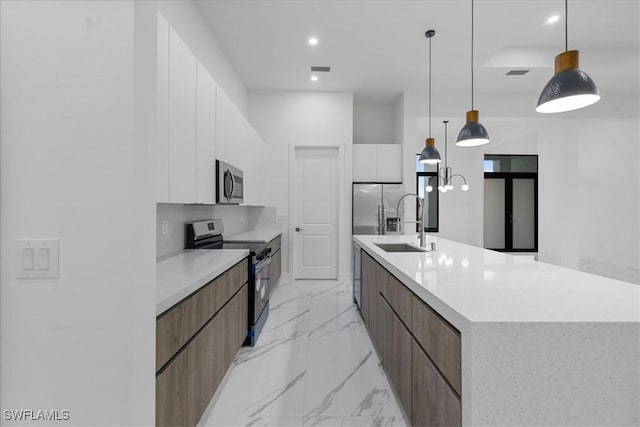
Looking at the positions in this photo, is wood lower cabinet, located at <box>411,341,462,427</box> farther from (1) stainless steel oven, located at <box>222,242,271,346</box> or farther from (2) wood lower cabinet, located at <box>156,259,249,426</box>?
(1) stainless steel oven, located at <box>222,242,271,346</box>

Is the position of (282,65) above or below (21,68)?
above

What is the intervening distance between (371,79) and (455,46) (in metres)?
1.27

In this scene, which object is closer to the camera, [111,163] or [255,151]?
[111,163]

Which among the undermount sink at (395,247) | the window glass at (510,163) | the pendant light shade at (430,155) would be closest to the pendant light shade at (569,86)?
the pendant light shade at (430,155)

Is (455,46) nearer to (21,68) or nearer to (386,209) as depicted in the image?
(386,209)

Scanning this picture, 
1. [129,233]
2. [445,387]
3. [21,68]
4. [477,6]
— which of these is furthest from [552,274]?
[477,6]

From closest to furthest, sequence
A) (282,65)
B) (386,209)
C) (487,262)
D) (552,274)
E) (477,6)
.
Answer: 1. (552,274)
2. (487,262)
3. (477,6)
4. (282,65)
5. (386,209)

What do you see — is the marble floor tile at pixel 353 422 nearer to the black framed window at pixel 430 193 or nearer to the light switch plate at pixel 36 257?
the light switch plate at pixel 36 257

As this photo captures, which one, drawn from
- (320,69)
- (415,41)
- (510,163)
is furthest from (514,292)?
(510,163)

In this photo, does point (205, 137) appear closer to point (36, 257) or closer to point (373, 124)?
point (36, 257)

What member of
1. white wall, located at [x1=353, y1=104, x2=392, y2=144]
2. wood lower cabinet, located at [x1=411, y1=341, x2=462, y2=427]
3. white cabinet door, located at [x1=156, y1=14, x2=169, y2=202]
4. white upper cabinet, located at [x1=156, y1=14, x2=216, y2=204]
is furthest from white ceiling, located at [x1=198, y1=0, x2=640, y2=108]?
wood lower cabinet, located at [x1=411, y1=341, x2=462, y2=427]

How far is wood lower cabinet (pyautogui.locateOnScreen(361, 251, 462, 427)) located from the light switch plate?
1.23 meters

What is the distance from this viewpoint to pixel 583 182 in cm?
643

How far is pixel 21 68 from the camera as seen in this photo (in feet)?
2.97
